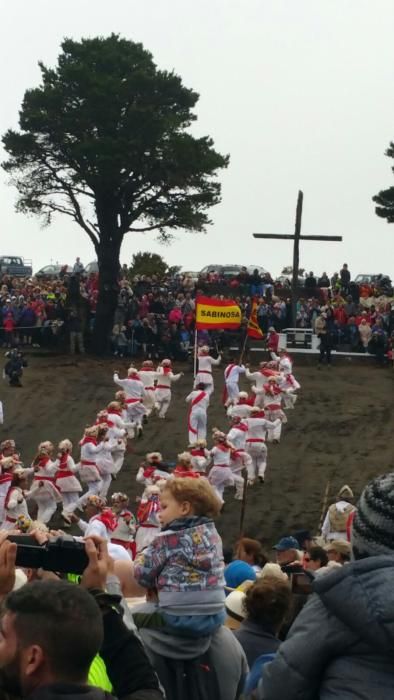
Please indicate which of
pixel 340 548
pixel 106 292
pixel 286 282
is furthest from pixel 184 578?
pixel 286 282

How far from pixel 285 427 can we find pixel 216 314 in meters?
3.48

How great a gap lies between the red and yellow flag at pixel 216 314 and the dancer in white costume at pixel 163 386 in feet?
6.25

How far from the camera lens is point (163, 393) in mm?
28938

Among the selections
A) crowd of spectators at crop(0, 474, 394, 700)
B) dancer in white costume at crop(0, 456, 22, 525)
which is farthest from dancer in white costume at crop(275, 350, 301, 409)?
crowd of spectators at crop(0, 474, 394, 700)

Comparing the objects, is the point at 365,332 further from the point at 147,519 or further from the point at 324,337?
the point at 147,519

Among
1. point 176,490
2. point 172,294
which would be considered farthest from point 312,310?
point 176,490

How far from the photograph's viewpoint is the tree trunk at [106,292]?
38828 millimetres

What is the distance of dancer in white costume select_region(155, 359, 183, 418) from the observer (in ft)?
93.8

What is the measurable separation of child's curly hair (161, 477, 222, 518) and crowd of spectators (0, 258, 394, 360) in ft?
101

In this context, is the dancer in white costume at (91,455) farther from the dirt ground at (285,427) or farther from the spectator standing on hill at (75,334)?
the spectator standing on hill at (75,334)

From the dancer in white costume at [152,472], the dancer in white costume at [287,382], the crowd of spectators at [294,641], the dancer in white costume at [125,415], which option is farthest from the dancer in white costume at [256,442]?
the crowd of spectators at [294,641]

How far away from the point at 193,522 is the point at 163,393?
2395cm

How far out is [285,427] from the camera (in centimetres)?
2892

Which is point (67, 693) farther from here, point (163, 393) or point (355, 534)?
point (163, 393)
